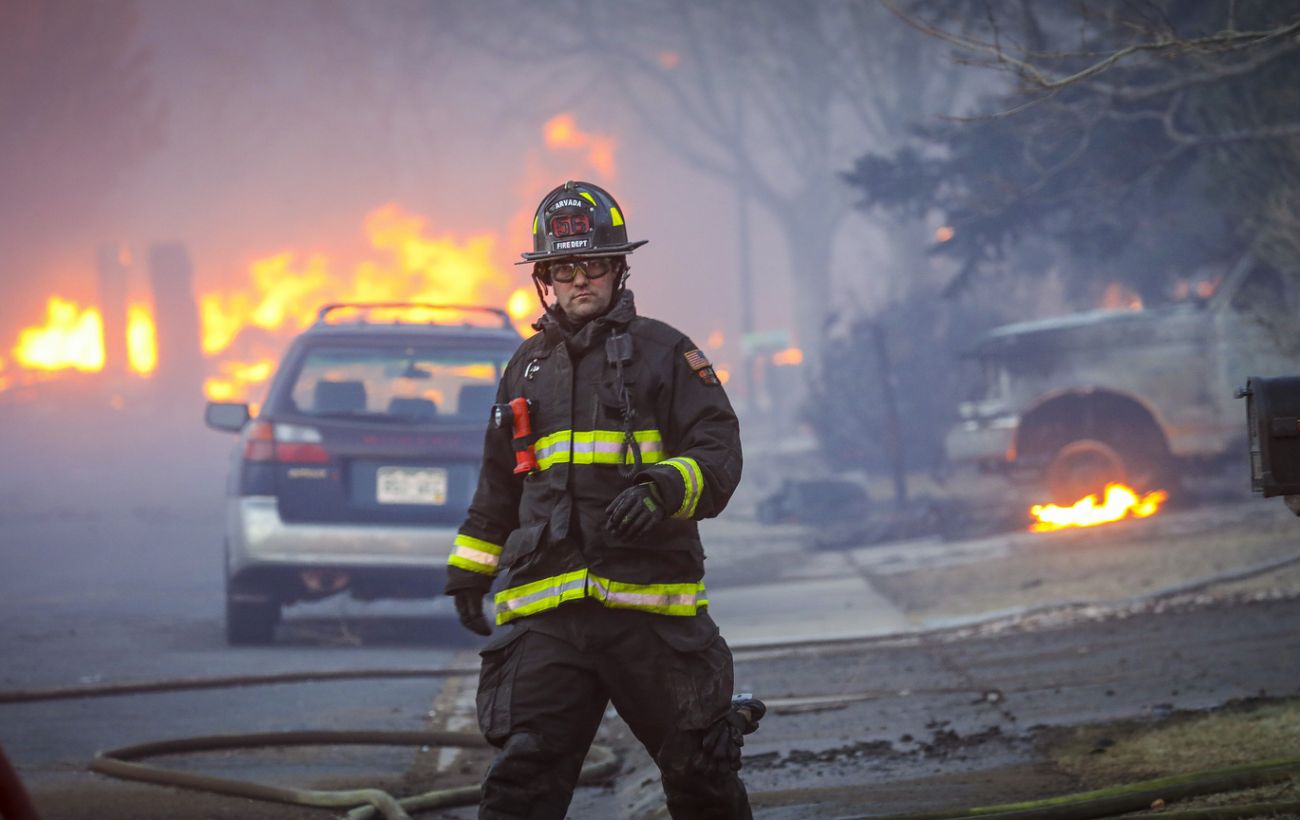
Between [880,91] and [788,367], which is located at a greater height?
[880,91]

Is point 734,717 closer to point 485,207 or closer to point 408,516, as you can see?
point 408,516

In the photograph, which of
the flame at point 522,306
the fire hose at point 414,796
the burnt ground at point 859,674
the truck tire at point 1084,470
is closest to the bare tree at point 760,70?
the flame at point 522,306

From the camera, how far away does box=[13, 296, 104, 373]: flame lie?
4028 cm

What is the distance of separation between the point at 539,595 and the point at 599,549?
18 centimetres

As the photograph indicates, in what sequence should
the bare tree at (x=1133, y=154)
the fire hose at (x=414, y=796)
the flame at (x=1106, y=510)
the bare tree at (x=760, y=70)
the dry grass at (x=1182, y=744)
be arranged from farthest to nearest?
1. the bare tree at (x=760, y=70)
2. the bare tree at (x=1133, y=154)
3. the flame at (x=1106, y=510)
4. the dry grass at (x=1182, y=744)
5. the fire hose at (x=414, y=796)

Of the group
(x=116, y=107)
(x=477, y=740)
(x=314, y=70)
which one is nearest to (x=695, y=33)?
(x=116, y=107)

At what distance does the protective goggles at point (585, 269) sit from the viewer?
4203 mm

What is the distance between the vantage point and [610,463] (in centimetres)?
401

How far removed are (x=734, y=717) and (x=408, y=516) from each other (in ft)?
17.8

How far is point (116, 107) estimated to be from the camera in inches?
1786

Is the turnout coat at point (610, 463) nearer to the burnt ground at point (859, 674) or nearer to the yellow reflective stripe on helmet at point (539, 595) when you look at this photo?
the yellow reflective stripe on helmet at point (539, 595)

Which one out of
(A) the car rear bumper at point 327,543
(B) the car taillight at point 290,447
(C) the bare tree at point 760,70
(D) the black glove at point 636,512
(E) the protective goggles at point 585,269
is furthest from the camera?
(C) the bare tree at point 760,70

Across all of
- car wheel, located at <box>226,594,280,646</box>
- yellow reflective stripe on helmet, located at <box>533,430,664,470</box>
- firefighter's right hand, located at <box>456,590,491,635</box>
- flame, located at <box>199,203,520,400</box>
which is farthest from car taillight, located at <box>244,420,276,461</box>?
flame, located at <box>199,203,520,400</box>

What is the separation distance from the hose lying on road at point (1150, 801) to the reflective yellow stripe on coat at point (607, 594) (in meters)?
0.96
